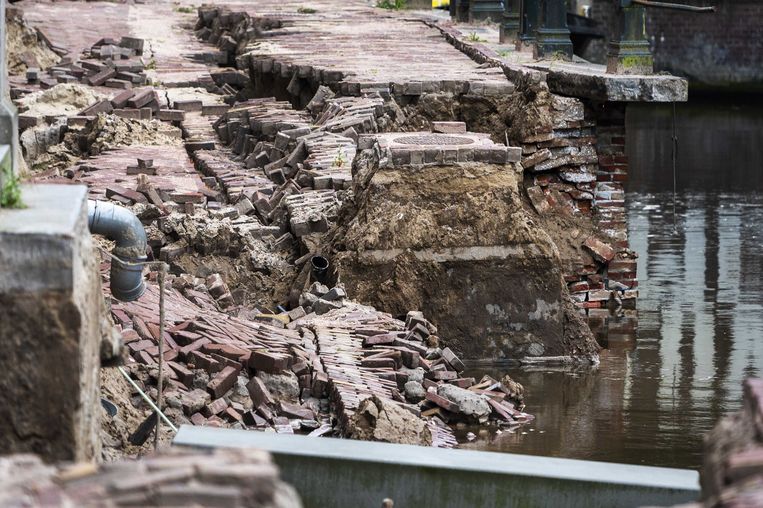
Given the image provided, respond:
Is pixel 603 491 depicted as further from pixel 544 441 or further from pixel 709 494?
pixel 544 441

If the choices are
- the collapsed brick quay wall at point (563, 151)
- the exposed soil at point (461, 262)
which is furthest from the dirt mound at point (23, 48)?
the exposed soil at point (461, 262)

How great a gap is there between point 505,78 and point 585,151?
4.58 ft

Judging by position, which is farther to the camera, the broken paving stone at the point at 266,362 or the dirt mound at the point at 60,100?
the dirt mound at the point at 60,100

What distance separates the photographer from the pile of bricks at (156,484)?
141 inches

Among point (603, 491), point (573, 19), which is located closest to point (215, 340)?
point (603, 491)

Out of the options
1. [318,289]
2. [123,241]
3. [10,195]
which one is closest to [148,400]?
[123,241]

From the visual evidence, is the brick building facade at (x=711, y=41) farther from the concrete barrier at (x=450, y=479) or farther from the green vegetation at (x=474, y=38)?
the concrete barrier at (x=450, y=479)

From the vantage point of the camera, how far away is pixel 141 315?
27.6 feet

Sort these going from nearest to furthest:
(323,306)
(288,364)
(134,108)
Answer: (288,364)
(323,306)
(134,108)

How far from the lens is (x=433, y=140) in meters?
10.5

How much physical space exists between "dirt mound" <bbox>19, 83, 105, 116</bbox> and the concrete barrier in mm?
10113

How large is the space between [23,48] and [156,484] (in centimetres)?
1574

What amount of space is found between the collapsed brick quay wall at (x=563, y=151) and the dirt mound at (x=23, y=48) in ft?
21.4

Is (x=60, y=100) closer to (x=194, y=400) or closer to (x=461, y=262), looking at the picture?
(x=461, y=262)
